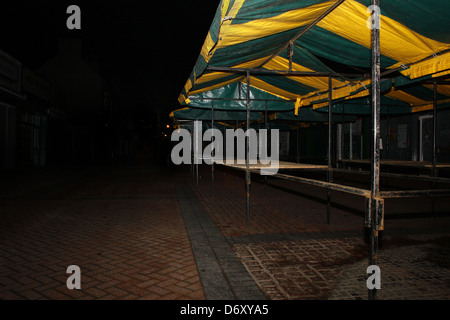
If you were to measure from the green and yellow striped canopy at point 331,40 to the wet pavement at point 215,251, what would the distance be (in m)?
2.49

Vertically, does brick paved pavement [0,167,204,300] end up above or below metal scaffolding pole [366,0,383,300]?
below

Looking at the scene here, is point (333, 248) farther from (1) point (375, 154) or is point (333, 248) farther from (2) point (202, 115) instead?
(2) point (202, 115)

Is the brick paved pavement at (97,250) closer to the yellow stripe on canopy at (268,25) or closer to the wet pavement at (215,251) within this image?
the wet pavement at (215,251)

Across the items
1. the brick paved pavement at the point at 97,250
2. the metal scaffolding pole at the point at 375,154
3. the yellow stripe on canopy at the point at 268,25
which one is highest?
the yellow stripe on canopy at the point at 268,25

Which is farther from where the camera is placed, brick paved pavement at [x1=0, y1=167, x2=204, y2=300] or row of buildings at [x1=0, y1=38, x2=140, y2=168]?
row of buildings at [x1=0, y1=38, x2=140, y2=168]

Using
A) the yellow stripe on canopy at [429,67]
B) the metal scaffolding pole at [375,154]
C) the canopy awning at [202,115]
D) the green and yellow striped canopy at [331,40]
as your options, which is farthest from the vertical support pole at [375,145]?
the canopy awning at [202,115]

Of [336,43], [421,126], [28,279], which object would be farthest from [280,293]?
[421,126]

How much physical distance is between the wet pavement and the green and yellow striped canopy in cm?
249

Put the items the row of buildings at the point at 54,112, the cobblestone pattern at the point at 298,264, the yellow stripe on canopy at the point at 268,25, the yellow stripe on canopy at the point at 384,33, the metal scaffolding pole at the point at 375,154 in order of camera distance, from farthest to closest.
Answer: the row of buildings at the point at 54,112, the yellow stripe on canopy at the point at 384,33, the yellow stripe on canopy at the point at 268,25, the cobblestone pattern at the point at 298,264, the metal scaffolding pole at the point at 375,154

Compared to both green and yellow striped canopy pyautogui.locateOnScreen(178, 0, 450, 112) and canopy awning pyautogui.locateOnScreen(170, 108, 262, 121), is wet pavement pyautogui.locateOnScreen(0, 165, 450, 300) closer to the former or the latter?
green and yellow striped canopy pyautogui.locateOnScreen(178, 0, 450, 112)

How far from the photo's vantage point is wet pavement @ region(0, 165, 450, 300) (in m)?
3.04

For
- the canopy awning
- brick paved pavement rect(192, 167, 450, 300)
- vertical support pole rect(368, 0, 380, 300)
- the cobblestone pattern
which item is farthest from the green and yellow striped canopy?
the canopy awning

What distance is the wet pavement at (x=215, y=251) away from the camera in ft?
9.98

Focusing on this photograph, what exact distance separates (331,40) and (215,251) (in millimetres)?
3425
